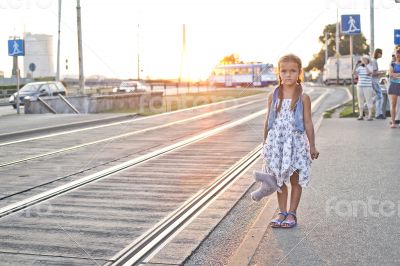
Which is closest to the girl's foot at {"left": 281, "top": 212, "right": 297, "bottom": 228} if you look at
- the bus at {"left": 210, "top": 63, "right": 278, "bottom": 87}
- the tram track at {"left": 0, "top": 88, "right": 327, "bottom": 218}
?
Result: the tram track at {"left": 0, "top": 88, "right": 327, "bottom": 218}

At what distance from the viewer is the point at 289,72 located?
19.4 ft

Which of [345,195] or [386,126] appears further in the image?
[386,126]

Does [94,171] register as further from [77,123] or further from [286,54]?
[77,123]

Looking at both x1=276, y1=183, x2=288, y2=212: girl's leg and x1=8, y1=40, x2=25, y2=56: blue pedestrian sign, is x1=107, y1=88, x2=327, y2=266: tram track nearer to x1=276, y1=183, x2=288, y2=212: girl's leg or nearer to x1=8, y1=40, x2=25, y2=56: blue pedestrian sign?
x1=276, y1=183, x2=288, y2=212: girl's leg

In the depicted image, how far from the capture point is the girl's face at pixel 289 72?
589 centimetres

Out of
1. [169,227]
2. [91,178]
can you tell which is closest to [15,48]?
[91,178]

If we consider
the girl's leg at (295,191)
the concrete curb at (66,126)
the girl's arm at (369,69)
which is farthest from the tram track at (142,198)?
the girl's arm at (369,69)

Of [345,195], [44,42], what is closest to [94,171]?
[345,195]

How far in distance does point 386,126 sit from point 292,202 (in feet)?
34.1

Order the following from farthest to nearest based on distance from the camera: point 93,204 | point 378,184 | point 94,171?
point 94,171 → point 378,184 → point 93,204

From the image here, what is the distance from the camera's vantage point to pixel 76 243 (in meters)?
5.48

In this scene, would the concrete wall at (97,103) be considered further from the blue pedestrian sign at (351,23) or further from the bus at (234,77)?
the bus at (234,77)

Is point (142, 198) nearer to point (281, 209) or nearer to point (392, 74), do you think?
point (281, 209)

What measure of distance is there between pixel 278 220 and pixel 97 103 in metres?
24.3
